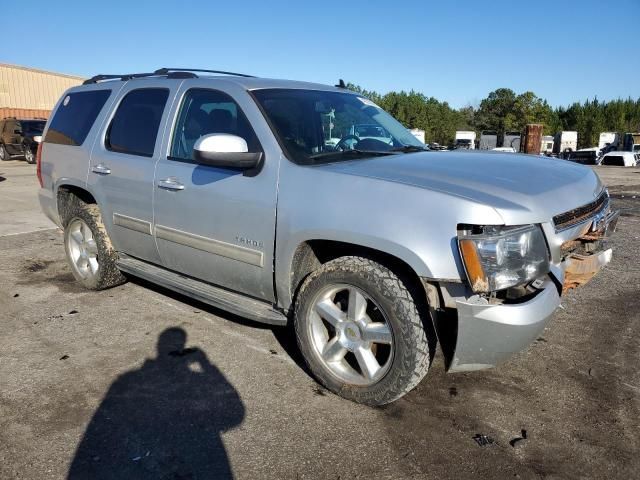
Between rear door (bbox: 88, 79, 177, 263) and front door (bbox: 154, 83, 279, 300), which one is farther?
rear door (bbox: 88, 79, 177, 263)

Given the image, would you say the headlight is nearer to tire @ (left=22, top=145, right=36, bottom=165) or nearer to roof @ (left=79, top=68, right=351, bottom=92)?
roof @ (left=79, top=68, right=351, bottom=92)

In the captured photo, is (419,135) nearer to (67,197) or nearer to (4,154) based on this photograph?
(67,197)

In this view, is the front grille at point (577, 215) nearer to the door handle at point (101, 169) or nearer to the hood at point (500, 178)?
the hood at point (500, 178)

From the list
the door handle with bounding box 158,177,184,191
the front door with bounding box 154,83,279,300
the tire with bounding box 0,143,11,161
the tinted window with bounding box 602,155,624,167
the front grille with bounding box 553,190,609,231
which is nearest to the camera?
the front grille with bounding box 553,190,609,231

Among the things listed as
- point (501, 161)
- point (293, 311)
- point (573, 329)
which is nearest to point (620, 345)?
point (573, 329)

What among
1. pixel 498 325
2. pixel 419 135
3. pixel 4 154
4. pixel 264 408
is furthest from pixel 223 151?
pixel 4 154

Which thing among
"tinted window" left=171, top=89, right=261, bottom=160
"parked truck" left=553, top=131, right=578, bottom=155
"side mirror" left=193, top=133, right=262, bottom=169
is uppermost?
"parked truck" left=553, top=131, right=578, bottom=155

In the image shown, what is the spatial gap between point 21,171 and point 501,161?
63.1ft

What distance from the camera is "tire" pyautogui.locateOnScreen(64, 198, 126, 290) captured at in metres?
4.52

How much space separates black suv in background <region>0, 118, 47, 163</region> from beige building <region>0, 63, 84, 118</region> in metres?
13.2

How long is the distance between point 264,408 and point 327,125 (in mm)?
1957

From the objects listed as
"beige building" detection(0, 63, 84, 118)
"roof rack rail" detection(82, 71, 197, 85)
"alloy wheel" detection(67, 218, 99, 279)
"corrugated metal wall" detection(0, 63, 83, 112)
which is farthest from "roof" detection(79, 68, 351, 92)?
"corrugated metal wall" detection(0, 63, 83, 112)

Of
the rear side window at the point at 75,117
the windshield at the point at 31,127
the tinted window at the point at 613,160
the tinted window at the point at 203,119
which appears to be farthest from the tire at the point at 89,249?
the tinted window at the point at 613,160

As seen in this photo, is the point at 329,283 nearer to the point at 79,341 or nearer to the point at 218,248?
the point at 218,248
